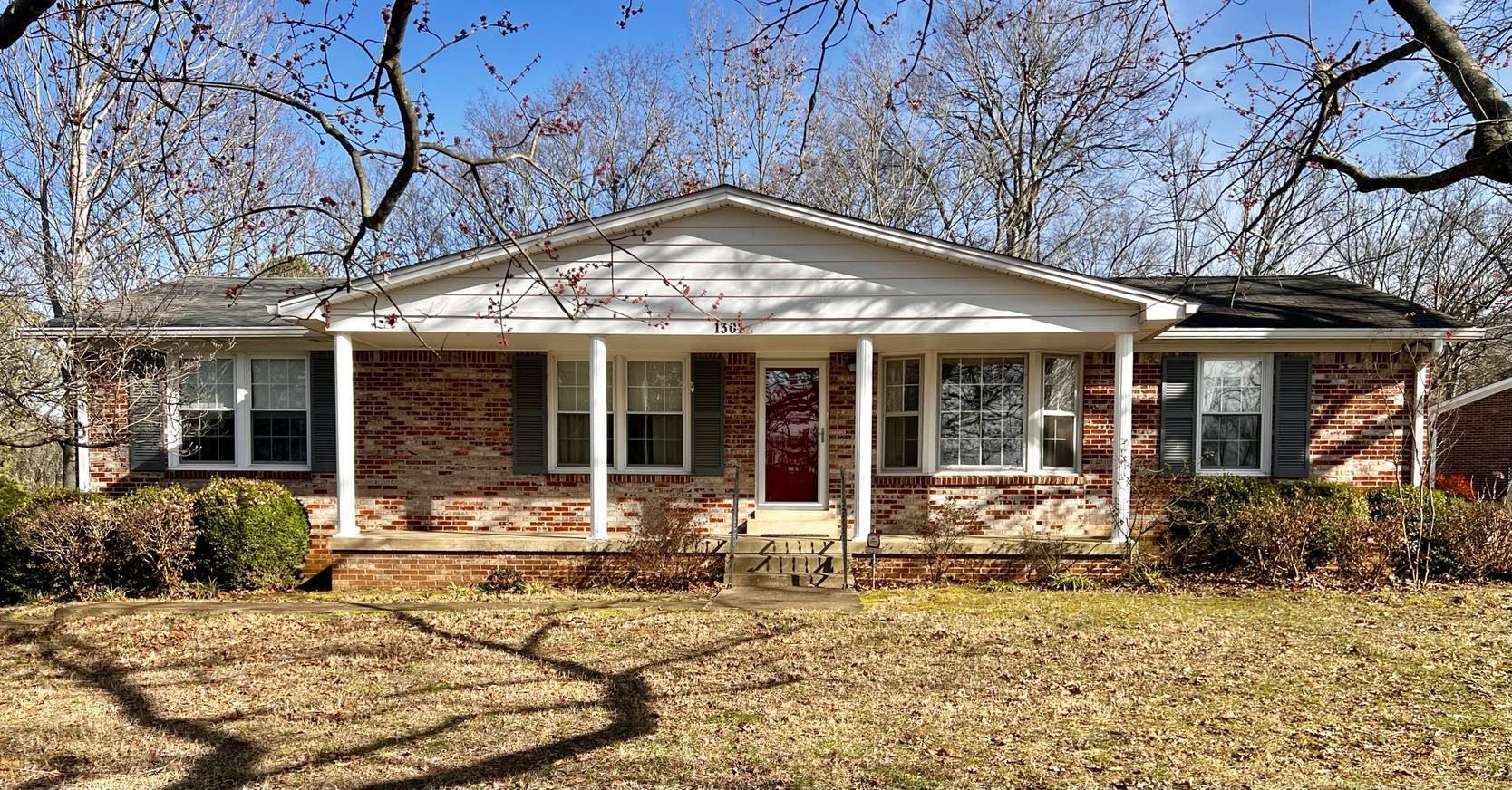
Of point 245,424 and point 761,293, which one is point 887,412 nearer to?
point 761,293

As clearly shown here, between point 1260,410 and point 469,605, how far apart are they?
33.2ft

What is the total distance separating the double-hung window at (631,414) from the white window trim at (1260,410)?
678cm

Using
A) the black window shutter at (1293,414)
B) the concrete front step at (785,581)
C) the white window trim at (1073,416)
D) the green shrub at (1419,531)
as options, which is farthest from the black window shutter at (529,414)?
the green shrub at (1419,531)

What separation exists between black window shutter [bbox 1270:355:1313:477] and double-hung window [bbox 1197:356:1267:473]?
23cm

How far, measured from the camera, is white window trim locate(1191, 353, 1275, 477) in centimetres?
1074

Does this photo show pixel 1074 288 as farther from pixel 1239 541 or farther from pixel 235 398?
pixel 235 398

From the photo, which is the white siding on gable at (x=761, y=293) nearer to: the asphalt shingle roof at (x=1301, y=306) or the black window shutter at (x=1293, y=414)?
the asphalt shingle roof at (x=1301, y=306)

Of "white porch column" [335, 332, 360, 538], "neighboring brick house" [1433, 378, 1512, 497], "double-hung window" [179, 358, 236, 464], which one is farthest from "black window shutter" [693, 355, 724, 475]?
"neighboring brick house" [1433, 378, 1512, 497]

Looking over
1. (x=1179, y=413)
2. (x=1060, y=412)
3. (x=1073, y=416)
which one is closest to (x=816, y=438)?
(x=1060, y=412)

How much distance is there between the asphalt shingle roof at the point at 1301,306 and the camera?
404 inches

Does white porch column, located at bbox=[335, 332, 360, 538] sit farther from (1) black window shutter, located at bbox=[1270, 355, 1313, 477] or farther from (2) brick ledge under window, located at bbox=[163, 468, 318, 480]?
(1) black window shutter, located at bbox=[1270, 355, 1313, 477]

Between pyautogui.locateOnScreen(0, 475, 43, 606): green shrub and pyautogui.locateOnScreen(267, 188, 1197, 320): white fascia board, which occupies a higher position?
pyautogui.locateOnScreen(267, 188, 1197, 320): white fascia board

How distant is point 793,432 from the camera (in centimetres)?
1115

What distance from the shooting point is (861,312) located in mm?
9219
